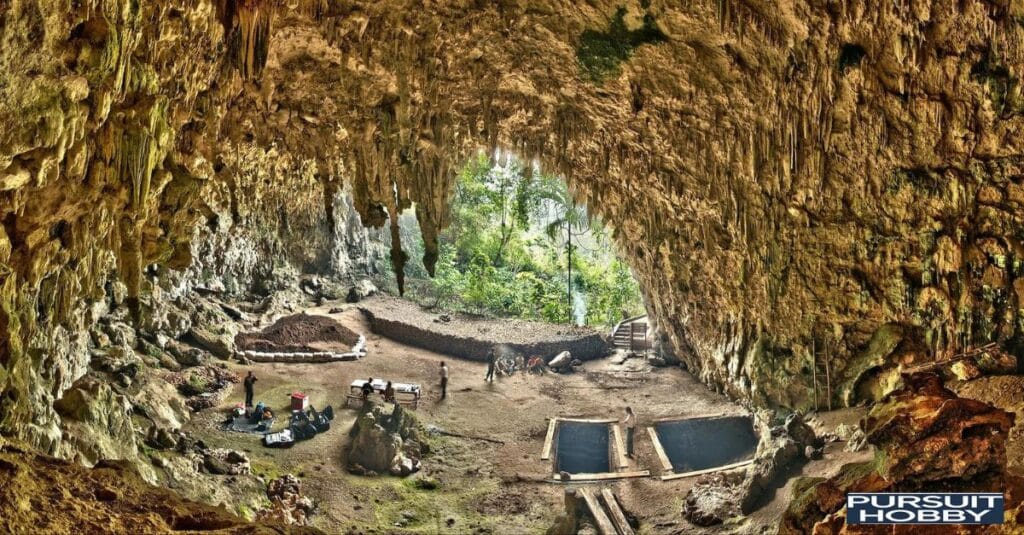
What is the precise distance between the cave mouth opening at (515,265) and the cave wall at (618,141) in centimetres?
982

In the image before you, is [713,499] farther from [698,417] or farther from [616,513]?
[698,417]

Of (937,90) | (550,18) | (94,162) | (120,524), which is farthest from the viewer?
(550,18)

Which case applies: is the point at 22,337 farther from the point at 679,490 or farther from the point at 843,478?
the point at 679,490

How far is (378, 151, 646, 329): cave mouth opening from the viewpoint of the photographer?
2658 cm

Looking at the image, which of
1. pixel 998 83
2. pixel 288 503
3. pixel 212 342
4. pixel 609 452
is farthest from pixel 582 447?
pixel 998 83

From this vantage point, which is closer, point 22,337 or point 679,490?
point 22,337

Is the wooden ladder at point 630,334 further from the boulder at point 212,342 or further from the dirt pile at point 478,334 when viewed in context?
the boulder at point 212,342

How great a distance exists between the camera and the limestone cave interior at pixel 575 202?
653cm

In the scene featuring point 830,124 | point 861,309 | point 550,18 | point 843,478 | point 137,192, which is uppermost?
point 550,18

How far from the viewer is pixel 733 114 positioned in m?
11.7

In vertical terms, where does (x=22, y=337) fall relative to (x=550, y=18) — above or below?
below

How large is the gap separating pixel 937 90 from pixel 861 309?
386 cm

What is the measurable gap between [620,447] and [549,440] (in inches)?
51.7

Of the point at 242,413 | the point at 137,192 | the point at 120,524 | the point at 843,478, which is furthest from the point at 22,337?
the point at 843,478
